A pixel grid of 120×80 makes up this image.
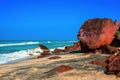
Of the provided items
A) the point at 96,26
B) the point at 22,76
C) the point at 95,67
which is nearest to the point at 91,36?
the point at 96,26

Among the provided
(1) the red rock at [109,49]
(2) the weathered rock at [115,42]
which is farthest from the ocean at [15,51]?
(1) the red rock at [109,49]

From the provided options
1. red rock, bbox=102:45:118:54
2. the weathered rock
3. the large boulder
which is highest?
the large boulder

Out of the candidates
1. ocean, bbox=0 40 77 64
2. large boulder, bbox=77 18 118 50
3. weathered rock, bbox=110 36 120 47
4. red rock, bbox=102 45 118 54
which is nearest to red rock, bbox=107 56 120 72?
red rock, bbox=102 45 118 54

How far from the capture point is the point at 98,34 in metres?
18.2

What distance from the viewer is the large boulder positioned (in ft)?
59.9

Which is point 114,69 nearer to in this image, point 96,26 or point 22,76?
point 22,76

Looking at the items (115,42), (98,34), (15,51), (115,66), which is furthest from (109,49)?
(15,51)

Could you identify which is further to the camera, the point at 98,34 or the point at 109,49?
the point at 98,34

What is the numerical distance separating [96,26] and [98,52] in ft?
5.19

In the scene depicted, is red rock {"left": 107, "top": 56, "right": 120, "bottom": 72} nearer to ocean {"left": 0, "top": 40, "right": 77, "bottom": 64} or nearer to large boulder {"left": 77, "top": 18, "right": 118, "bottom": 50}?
large boulder {"left": 77, "top": 18, "right": 118, "bottom": 50}

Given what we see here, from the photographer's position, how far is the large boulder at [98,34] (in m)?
18.3

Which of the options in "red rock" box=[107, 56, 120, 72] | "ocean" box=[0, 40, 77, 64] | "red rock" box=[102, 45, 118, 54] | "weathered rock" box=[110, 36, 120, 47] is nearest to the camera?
"red rock" box=[107, 56, 120, 72]

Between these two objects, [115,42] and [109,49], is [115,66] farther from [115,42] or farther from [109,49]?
[115,42]

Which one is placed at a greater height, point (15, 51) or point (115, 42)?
point (15, 51)
